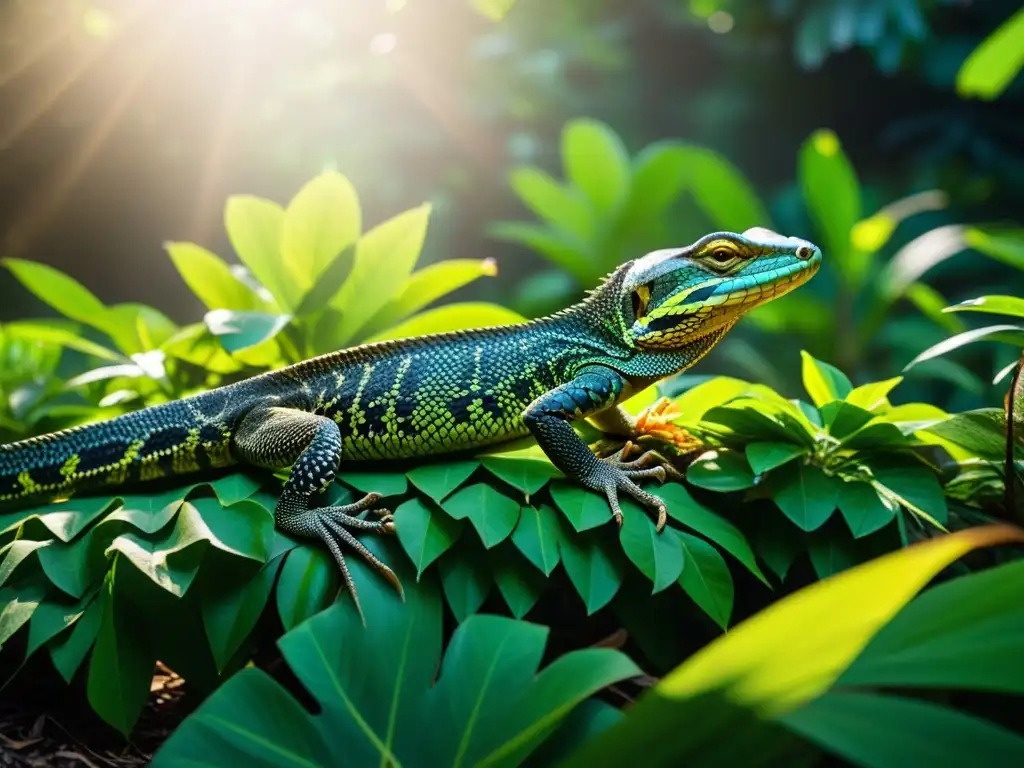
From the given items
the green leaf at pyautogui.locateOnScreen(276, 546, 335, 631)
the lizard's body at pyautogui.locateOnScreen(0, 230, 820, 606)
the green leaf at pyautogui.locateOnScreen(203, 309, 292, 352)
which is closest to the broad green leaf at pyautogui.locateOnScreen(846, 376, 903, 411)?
the lizard's body at pyautogui.locateOnScreen(0, 230, 820, 606)

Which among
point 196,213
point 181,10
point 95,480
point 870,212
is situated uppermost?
point 181,10

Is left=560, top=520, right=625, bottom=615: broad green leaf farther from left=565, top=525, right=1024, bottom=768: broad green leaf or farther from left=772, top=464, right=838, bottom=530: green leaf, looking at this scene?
left=565, top=525, right=1024, bottom=768: broad green leaf

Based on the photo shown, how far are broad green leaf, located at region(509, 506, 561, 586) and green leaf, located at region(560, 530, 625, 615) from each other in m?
0.04

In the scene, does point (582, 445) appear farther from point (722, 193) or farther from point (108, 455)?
point (722, 193)

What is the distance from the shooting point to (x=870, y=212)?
6.92 metres

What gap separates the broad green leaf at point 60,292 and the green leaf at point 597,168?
293cm

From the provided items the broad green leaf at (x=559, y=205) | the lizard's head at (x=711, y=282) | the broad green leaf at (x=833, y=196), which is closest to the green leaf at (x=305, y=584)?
the lizard's head at (x=711, y=282)

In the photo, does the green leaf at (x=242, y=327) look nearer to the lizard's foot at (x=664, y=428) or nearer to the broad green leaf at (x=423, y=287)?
the broad green leaf at (x=423, y=287)

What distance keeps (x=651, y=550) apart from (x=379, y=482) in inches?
28.5

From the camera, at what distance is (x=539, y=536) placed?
74.9 inches

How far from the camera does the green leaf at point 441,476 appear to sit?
6.52ft

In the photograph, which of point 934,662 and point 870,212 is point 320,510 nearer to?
point 934,662

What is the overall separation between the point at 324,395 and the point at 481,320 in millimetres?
847

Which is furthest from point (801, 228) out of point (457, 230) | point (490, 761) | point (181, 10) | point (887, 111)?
point (490, 761)
